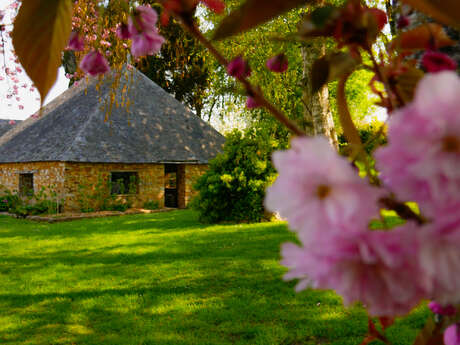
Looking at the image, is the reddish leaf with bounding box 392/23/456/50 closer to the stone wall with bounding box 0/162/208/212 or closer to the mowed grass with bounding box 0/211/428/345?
the mowed grass with bounding box 0/211/428/345

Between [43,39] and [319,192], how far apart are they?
44 centimetres

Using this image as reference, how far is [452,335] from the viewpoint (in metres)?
0.44

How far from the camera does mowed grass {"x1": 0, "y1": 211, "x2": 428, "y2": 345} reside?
148 inches

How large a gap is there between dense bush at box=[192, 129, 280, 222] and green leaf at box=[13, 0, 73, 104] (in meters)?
9.24

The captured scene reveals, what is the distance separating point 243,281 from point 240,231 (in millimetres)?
3390

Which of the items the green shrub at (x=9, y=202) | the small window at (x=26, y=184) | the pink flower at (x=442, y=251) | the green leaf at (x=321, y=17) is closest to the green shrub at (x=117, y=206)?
the small window at (x=26, y=184)

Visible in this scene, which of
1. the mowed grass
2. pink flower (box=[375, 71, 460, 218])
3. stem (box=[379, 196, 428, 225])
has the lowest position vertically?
the mowed grass

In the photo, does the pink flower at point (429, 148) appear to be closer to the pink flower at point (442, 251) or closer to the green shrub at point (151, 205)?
the pink flower at point (442, 251)

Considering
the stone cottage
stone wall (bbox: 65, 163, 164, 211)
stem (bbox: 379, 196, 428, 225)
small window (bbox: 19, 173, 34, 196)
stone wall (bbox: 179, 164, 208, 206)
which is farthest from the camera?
stone wall (bbox: 179, 164, 208, 206)

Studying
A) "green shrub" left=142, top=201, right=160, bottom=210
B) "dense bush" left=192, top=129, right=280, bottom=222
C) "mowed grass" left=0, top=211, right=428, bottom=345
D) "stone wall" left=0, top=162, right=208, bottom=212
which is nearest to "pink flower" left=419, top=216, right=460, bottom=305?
"mowed grass" left=0, top=211, right=428, bottom=345

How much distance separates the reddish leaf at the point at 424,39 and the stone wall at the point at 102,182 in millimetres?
13326

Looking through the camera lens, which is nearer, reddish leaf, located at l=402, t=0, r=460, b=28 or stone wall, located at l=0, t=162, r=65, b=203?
reddish leaf, located at l=402, t=0, r=460, b=28

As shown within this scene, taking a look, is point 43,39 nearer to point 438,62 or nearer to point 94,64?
point 94,64

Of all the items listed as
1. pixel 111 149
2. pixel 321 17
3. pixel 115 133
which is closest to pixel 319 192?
pixel 321 17
